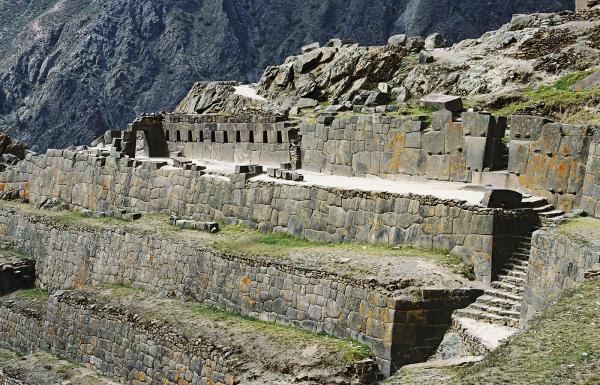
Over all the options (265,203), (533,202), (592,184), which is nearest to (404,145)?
(265,203)

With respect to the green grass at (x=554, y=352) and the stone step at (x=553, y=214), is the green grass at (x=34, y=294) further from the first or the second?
the green grass at (x=554, y=352)

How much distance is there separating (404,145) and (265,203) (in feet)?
13.9

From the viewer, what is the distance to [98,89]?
90.4 metres

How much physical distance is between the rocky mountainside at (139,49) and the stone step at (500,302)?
63.3 m

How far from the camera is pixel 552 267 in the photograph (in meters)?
18.6

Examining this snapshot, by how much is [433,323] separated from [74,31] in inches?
3224

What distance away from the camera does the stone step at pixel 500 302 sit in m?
19.8

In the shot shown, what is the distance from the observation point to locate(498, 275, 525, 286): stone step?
20547 mm

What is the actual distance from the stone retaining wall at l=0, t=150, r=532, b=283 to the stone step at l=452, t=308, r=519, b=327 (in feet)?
4.55

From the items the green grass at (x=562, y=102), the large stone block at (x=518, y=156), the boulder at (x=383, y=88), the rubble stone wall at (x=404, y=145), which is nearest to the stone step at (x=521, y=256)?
the large stone block at (x=518, y=156)

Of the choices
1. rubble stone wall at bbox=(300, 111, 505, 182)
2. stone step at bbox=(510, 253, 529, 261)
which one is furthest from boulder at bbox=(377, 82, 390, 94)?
stone step at bbox=(510, 253, 529, 261)

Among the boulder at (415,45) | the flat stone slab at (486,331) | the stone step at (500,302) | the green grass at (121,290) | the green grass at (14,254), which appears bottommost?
the green grass at (14,254)

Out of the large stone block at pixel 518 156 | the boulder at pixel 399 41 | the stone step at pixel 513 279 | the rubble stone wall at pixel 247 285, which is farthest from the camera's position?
the boulder at pixel 399 41

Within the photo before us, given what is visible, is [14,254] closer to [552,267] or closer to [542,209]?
[542,209]
